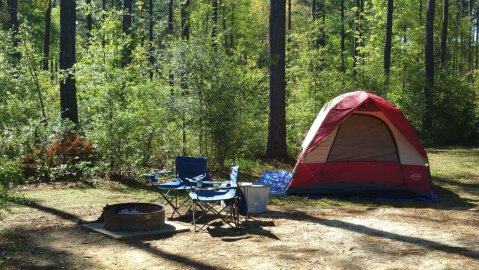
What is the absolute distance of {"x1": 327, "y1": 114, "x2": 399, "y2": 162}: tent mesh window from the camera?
873 centimetres

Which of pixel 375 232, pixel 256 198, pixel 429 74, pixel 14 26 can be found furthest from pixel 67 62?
pixel 429 74

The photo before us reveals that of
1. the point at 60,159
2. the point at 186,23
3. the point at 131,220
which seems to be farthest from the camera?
the point at 186,23

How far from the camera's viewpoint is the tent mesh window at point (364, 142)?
8727mm

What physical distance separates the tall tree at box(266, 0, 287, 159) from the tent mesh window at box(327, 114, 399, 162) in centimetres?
274

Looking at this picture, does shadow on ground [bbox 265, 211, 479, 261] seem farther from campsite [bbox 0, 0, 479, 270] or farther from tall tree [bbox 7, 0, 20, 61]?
tall tree [bbox 7, 0, 20, 61]

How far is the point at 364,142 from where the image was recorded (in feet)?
29.0

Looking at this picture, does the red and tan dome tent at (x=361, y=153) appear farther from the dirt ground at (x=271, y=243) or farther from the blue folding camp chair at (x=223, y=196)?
the blue folding camp chair at (x=223, y=196)

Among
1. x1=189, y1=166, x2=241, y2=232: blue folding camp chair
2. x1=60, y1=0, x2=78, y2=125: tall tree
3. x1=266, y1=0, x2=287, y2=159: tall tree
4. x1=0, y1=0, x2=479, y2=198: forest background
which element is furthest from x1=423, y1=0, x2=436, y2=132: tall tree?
x1=189, y1=166, x2=241, y2=232: blue folding camp chair

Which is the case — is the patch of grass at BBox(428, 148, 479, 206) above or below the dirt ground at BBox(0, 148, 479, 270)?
above

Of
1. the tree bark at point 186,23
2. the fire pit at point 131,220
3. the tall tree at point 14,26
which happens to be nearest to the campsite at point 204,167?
the fire pit at point 131,220

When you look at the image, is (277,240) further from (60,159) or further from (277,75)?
(277,75)

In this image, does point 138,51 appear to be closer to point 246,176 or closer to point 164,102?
point 164,102

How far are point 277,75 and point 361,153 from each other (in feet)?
11.4

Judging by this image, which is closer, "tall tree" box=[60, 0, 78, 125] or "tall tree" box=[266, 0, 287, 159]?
"tall tree" box=[60, 0, 78, 125]
